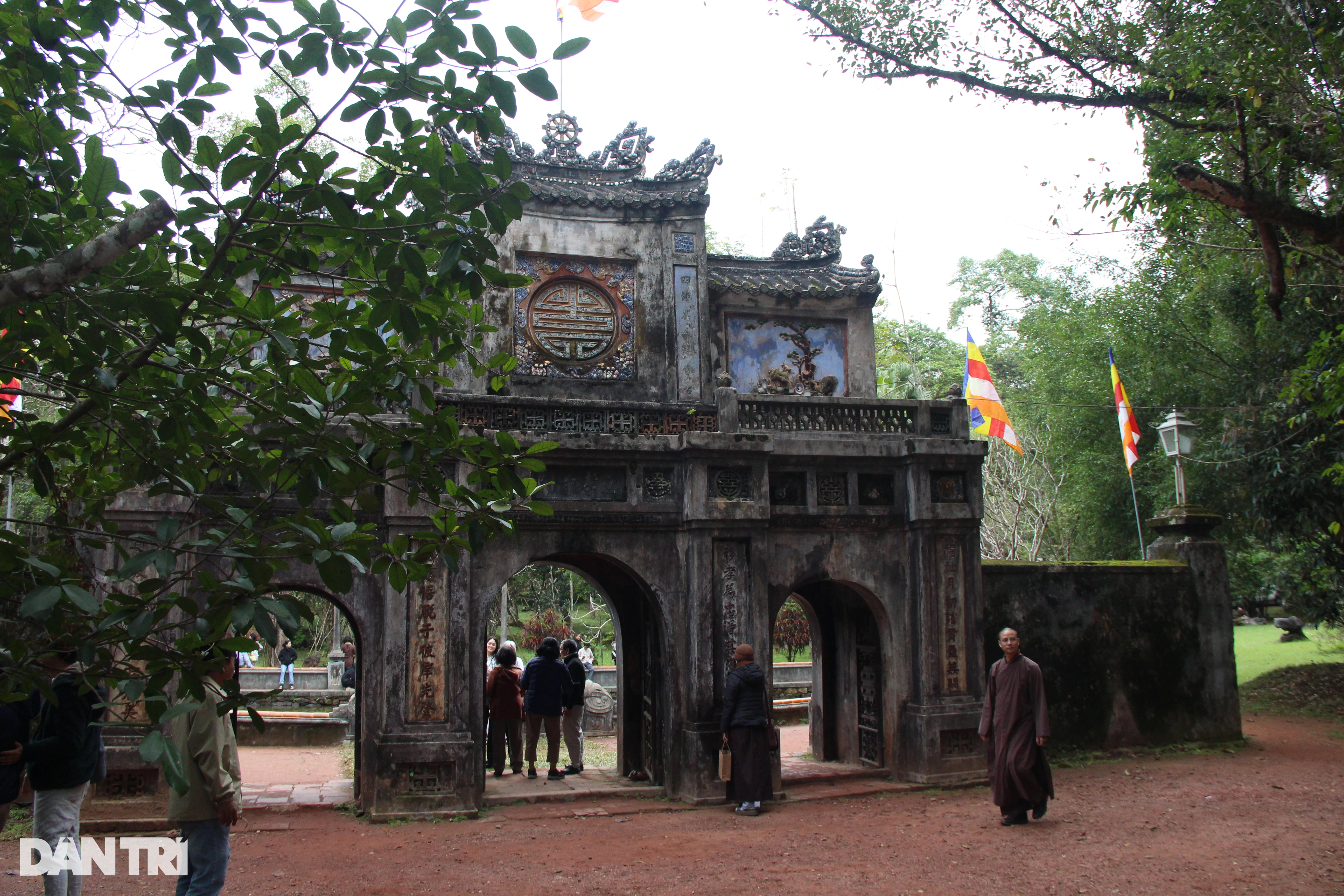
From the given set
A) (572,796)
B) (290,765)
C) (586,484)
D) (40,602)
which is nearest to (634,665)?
(572,796)

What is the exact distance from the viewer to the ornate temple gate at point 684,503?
32.6ft

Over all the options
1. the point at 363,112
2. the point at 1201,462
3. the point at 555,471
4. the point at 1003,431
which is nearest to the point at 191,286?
the point at 363,112

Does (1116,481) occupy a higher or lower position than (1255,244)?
lower

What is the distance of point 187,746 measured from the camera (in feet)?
17.2

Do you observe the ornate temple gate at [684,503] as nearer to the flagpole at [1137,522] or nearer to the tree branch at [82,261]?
the flagpole at [1137,522]

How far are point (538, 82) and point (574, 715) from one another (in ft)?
33.3

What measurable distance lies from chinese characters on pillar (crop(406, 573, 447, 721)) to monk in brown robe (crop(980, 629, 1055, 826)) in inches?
214

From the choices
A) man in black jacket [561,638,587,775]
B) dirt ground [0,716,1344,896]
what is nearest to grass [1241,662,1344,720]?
dirt ground [0,716,1344,896]

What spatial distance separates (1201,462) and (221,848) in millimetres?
16623

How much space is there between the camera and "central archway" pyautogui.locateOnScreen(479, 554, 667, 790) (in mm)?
11156

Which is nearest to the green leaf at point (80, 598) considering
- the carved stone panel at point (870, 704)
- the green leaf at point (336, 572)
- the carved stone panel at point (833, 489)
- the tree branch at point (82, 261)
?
the green leaf at point (336, 572)

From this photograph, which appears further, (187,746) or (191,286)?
(187,746)

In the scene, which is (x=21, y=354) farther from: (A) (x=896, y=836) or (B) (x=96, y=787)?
(A) (x=896, y=836)

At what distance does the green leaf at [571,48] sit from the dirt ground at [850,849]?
607cm
